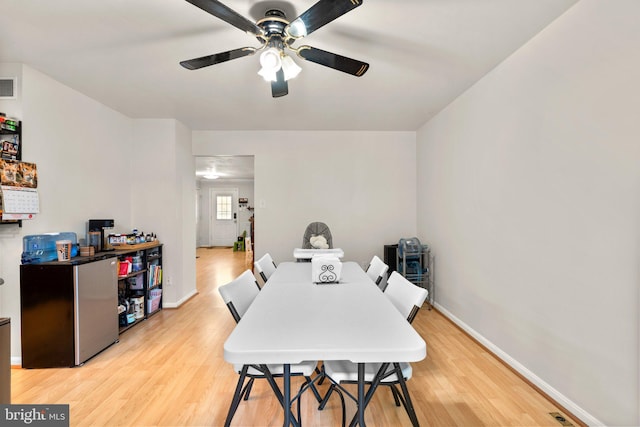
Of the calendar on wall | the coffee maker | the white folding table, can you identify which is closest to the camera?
the white folding table

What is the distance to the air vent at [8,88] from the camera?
2.51 metres

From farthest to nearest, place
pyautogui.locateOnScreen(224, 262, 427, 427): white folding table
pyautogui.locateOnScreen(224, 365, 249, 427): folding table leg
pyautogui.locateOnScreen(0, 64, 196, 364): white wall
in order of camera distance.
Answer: pyautogui.locateOnScreen(0, 64, 196, 364): white wall → pyautogui.locateOnScreen(224, 365, 249, 427): folding table leg → pyautogui.locateOnScreen(224, 262, 427, 427): white folding table

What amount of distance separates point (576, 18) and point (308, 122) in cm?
299

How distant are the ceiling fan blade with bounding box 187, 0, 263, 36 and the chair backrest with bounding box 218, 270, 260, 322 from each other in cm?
141

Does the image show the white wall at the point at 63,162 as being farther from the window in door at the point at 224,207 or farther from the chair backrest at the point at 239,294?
the window in door at the point at 224,207

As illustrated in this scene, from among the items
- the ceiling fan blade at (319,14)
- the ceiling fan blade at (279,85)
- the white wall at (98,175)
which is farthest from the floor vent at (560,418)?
the white wall at (98,175)

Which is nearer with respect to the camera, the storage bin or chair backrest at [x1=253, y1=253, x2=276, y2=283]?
chair backrest at [x1=253, y1=253, x2=276, y2=283]

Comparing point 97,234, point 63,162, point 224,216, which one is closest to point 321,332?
point 97,234

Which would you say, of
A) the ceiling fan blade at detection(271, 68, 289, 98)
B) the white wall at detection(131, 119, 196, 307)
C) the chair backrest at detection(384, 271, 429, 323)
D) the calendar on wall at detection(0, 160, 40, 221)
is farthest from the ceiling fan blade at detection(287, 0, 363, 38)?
the white wall at detection(131, 119, 196, 307)

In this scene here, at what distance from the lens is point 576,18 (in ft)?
6.03

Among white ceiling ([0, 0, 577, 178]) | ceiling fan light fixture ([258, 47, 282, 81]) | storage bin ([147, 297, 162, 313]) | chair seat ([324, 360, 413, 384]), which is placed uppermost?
white ceiling ([0, 0, 577, 178])

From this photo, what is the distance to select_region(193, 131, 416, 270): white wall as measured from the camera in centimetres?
470

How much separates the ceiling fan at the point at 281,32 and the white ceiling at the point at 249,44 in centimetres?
17

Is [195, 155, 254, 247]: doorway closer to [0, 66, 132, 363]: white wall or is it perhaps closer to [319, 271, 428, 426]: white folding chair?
[0, 66, 132, 363]: white wall
